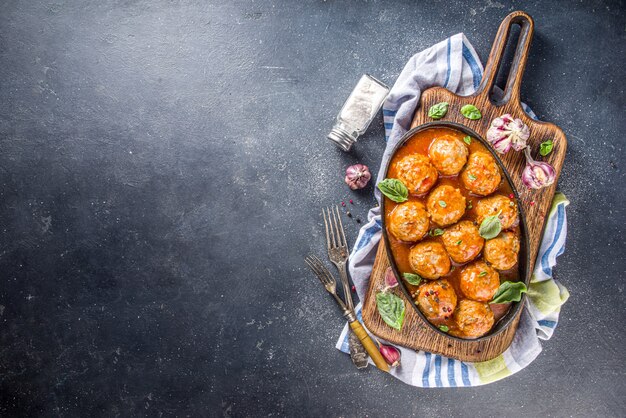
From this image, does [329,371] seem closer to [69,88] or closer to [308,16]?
[308,16]

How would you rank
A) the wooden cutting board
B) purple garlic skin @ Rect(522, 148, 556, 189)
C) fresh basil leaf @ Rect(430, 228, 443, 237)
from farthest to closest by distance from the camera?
1. the wooden cutting board
2. purple garlic skin @ Rect(522, 148, 556, 189)
3. fresh basil leaf @ Rect(430, 228, 443, 237)

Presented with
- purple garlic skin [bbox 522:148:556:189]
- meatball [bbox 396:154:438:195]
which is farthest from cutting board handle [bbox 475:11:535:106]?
meatball [bbox 396:154:438:195]

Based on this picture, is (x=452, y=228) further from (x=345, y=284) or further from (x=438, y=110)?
(x=345, y=284)

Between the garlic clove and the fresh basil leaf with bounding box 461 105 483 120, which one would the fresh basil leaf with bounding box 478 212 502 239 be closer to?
the fresh basil leaf with bounding box 461 105 483 120

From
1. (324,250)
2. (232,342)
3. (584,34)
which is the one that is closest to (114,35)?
(324,250)

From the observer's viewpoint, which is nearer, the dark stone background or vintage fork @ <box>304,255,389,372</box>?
vintage fork @ <box>304,255,389,372</box>

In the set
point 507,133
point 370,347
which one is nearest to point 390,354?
point 370,347

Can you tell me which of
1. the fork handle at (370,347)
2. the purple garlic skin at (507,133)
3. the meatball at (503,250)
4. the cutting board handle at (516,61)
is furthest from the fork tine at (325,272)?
the cutting board handle at (516,61)
